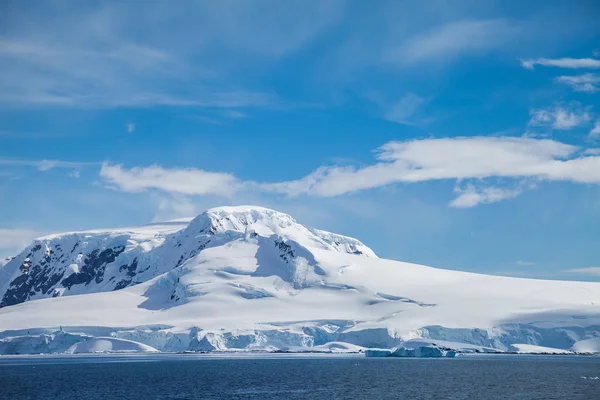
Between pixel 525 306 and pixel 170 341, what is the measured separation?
251 ft

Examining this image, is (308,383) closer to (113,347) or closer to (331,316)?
(113,347)

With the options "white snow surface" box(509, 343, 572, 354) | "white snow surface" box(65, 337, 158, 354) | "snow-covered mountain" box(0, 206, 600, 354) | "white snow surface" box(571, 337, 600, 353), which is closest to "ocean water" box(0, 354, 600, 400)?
"white snow surface" box(509, 343, 572, 354)

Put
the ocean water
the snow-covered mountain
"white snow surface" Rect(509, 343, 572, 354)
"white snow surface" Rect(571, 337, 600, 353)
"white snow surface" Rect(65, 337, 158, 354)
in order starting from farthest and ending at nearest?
"white snow surface" Rect(65, 337, 158, 354), the snow-covered mountain, "white snow surface" Rect(509, 343, 572, 354), "white snow surface" Rect(571, 337, 600, 353), the ocean water

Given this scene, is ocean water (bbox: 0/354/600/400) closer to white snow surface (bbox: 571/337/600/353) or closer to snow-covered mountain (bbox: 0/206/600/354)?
white snow surface (bbox: 571/337/600/353)

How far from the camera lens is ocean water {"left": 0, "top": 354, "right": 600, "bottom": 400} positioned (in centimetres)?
6775

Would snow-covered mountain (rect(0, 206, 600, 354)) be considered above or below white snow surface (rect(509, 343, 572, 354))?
above

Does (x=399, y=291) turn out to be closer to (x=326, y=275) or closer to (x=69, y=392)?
(x=326, y=275)

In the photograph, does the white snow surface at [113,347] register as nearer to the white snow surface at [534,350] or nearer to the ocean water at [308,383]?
the ocean water at [308,383]

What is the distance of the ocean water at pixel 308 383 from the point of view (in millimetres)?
67750

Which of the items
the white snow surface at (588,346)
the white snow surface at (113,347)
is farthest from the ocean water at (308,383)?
the white snow surface at (113,347)

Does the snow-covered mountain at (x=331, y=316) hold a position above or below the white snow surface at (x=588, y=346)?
above

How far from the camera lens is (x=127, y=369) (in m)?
106

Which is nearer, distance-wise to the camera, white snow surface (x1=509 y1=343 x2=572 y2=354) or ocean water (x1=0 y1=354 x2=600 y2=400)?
ocean water (x1=0 y1=354 x2=600 y2=400)

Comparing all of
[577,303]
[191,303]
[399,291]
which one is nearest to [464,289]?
[399,291]
